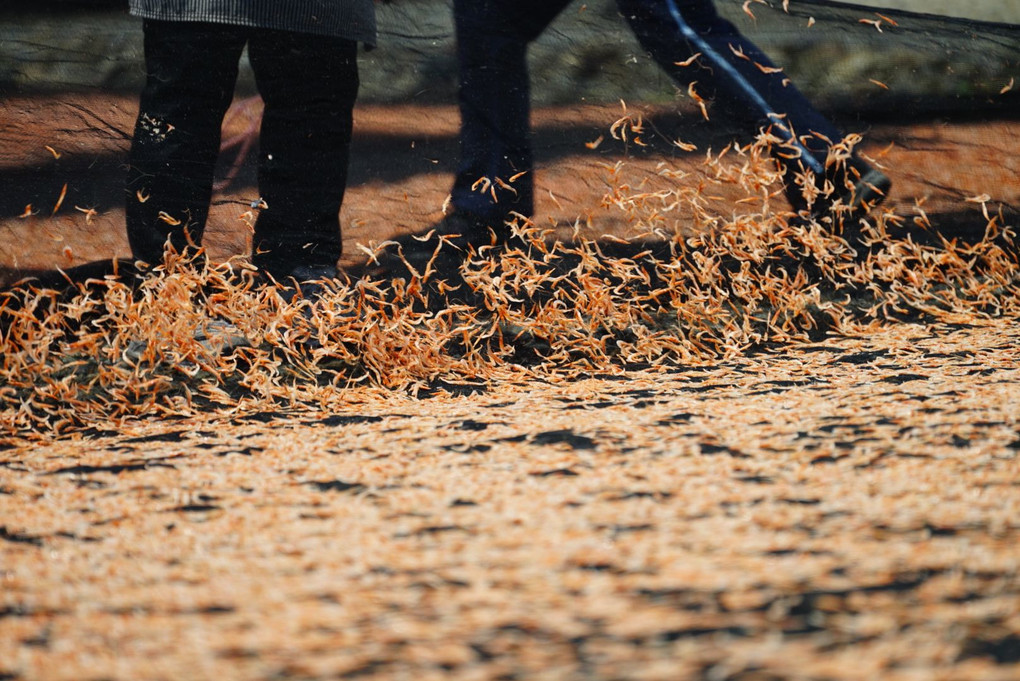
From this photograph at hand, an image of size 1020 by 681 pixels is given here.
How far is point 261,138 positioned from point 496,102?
558mm

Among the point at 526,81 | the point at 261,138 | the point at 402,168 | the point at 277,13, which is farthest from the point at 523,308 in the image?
the point at 277,13

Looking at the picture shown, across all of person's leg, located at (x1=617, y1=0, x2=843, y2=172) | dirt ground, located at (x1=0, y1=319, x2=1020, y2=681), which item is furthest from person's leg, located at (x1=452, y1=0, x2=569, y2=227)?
dirt ground, located at (x1=0, y1=319, x2=1020, y2=681)

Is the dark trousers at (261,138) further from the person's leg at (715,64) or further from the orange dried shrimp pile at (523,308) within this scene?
the person's leg at (715,64)

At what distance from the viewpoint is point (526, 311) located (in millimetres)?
1702

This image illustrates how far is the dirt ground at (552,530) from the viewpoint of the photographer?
0.55m

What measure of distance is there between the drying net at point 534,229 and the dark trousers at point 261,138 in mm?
37

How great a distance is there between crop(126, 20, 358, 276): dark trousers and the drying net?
0.04 meters

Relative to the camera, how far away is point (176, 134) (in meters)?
1.64

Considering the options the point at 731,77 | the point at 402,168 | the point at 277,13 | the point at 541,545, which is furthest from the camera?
the point at 731,77

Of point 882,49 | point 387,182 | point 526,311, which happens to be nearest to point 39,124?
point 387,182

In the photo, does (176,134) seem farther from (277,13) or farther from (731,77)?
(731,77)

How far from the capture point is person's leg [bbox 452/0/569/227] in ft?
5.80

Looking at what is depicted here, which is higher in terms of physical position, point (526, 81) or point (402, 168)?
point (526, 81)

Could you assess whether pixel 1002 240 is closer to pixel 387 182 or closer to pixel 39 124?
pixel 387 182
